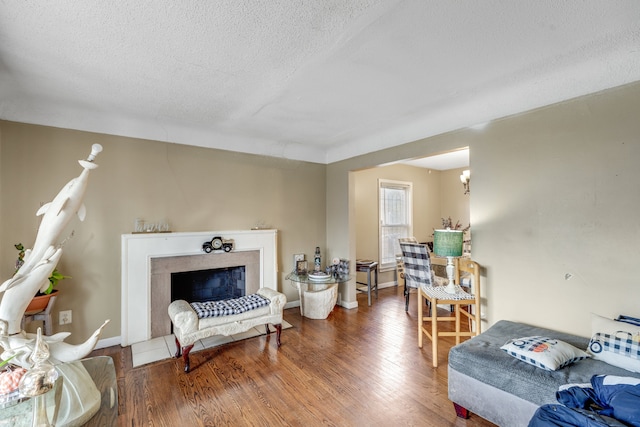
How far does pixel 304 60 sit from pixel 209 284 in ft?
9.33

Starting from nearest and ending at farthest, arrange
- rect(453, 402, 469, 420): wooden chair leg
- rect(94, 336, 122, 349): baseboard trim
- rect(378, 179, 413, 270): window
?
1. rect(453, 402, 469, 420): wooden chair leg
2. rect(94, 336, 122, 349): baseboard trim
3. rect(378, 179, 413, 270): window

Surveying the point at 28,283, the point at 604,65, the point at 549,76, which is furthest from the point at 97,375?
the point at 604,65

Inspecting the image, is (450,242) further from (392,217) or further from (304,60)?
(392,217)

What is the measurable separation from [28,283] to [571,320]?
368cm

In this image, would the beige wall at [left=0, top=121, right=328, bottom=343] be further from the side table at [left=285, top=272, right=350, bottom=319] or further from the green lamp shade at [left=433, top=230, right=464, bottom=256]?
the green lamp shade at [left=433, top=230, right=464, bottom=256]

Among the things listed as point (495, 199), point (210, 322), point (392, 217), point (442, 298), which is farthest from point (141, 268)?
point (392, 217)

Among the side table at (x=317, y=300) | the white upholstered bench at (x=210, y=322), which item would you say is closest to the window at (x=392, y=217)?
the side table at (x=317, y=300)

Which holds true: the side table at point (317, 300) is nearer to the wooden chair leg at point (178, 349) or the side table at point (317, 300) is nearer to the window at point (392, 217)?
the wooden chair leg at point (178, 349)

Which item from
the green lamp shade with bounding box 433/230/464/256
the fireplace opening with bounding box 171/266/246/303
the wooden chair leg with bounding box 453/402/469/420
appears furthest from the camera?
the fireplace opening with bounding box 171/266/246/303

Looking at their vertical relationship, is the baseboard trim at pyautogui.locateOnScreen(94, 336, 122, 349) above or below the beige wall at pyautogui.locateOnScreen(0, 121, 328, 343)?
below

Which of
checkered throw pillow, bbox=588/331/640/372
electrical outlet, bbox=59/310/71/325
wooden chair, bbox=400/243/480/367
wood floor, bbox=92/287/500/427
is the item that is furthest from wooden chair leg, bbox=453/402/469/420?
electrical outlet, bbox=59/310/71/325

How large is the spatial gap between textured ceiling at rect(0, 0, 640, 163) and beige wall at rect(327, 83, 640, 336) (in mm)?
203

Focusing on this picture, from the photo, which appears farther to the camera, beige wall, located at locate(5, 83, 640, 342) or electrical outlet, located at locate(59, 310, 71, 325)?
electrical outlet, located at locate(59, 310, 71, 325)

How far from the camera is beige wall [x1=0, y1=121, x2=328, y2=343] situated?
259cm
